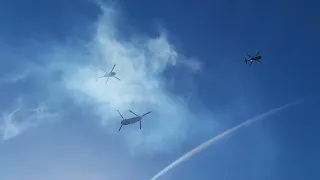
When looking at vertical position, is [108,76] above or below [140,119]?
above

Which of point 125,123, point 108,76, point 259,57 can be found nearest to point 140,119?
point 125,123

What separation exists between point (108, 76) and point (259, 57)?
66.7m

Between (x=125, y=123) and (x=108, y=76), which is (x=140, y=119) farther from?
(x=108, y=76)

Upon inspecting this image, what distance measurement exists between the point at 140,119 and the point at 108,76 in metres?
24.1

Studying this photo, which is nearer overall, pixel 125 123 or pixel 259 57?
pixel 125 123

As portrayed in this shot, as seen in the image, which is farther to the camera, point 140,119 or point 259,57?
point 259,57

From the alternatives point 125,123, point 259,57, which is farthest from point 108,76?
point 259,57

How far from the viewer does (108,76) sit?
154 meters

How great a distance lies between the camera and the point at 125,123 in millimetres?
144750

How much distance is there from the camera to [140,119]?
145m

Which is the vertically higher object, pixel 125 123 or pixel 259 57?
pixel 259 57

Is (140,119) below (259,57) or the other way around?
below

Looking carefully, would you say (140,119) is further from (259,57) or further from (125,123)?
(259,57)

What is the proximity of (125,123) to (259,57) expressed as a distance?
66129 millimetres
